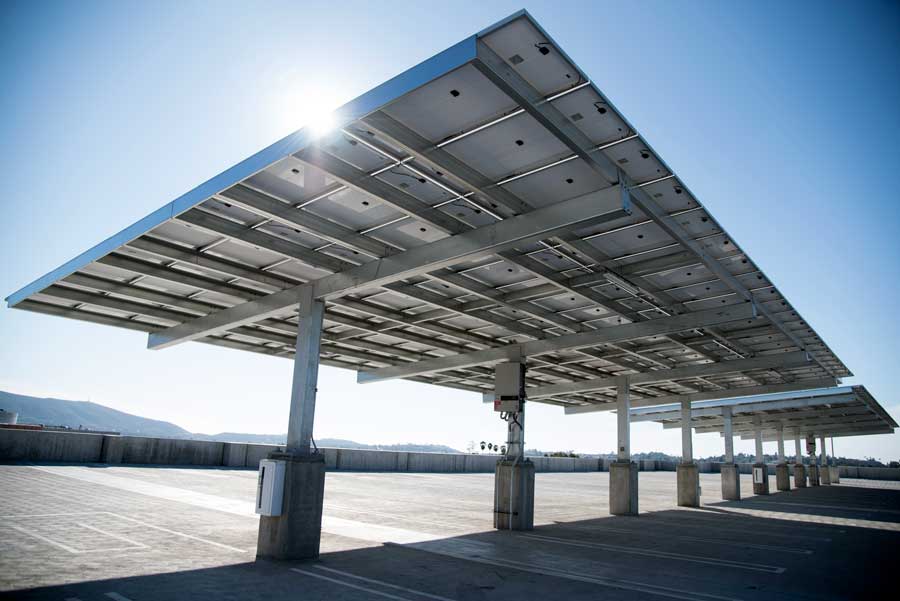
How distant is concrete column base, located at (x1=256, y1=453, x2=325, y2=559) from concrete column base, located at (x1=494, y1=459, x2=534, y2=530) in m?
7.76

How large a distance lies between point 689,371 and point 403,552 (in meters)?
16.6

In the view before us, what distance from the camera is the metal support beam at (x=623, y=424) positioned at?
84.8ft

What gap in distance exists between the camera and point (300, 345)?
560 inches

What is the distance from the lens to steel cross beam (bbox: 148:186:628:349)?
34.2ft

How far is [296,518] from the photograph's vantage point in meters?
12.3

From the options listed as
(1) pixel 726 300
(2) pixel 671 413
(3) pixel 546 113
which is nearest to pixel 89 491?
(3) pixel 546 113

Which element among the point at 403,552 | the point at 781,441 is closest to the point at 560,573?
the point at 403,552

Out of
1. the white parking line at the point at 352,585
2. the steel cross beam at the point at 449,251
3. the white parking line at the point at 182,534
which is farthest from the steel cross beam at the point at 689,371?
the white parking line at the point at 182,534

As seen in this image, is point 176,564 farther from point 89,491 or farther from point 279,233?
point 89,491

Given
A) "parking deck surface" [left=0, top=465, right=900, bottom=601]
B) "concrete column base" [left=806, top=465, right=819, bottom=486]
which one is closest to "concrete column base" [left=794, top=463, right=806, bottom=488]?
"concrete column base" [left=806, top=465, right=819, bottom=486]

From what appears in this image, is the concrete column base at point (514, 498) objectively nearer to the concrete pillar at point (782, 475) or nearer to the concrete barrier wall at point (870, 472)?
the concrete pillar at point (782, 475)

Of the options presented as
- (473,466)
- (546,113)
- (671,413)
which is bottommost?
(473,466)

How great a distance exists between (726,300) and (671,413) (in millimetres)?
27064

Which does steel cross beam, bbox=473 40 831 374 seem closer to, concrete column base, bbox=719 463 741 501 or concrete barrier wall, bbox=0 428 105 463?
concrete column base, bbox=719 463 741 501
